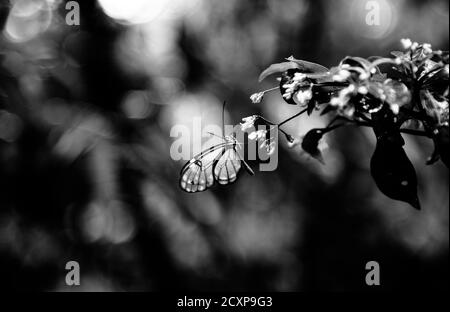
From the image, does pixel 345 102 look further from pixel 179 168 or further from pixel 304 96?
pixel 179 168

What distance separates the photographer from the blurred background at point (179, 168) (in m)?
3.58

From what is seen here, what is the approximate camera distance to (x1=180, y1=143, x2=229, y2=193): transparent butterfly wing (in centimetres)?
92

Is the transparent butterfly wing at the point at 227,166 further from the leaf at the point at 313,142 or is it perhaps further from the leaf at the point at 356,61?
the leaf at the point at 356,61

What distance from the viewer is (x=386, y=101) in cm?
58

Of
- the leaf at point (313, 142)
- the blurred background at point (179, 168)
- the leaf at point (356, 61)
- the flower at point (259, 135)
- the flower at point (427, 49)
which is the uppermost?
the blurred background at point (179, 168)

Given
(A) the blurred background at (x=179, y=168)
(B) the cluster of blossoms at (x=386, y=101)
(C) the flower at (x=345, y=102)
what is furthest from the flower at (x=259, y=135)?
(A) the blurred background at (x=179, y=168)

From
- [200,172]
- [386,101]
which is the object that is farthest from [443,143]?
[200,172]

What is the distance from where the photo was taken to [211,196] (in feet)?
12.6

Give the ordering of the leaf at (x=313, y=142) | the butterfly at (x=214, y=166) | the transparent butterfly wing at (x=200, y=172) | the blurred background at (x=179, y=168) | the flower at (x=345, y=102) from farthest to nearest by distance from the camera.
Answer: the blurred background at (x=179, y=168) < the transparent butterfly wing at (x=200, y=172) < the butterfly at (x=214, y=166) < the leaf at (x=313, y=142) < the flower at (x=345, y=102)

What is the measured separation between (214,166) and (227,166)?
4cm

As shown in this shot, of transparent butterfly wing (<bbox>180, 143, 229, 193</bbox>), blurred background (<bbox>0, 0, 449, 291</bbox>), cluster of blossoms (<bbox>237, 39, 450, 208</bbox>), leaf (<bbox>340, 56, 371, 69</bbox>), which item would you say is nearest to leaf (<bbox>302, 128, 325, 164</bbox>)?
cluster of blossoms (<bbox>237, 39, 450, 208</bbox>)

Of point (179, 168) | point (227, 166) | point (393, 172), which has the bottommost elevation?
point (393, 172)

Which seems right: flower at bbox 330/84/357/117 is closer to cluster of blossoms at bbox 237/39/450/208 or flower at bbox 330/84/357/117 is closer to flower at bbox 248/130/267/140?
cluster of blossoms at bbox 237/39/450/208
